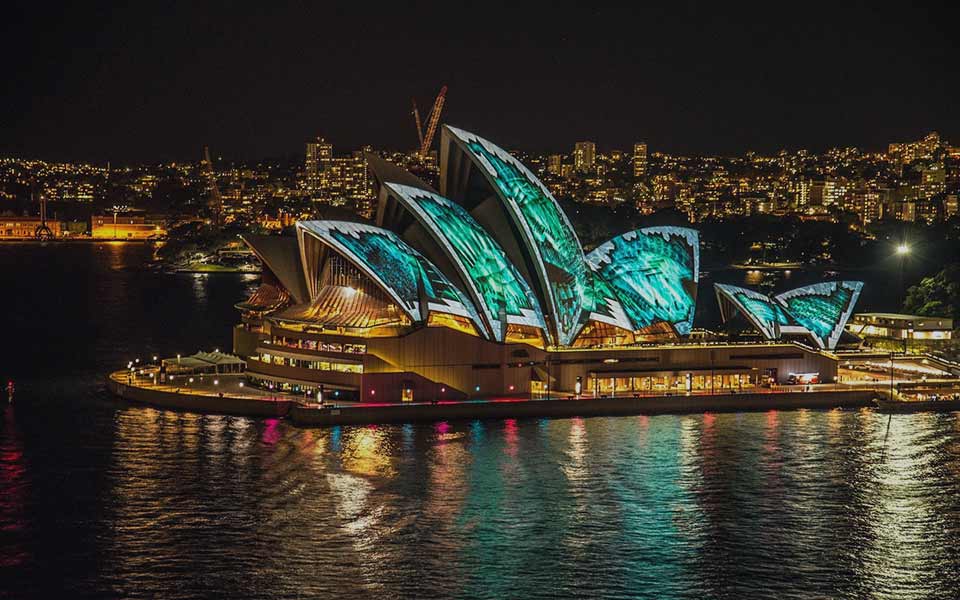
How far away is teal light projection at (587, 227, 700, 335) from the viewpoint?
45.2 metres

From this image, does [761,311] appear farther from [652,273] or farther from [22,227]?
[22,227]

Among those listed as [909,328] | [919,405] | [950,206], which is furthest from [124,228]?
[919,405]

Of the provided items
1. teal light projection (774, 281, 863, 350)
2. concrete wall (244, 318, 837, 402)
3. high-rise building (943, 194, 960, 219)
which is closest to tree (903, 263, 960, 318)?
teal light projection (774, 281, 863, 350)

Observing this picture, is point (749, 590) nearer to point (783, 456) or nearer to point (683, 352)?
point (783, 456)

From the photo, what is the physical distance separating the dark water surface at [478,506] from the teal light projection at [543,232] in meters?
5.53

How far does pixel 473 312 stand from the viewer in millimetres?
40625

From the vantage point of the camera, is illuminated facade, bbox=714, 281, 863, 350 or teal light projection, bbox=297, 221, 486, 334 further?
illuminated facade, bbox=714, 281, 863, 350

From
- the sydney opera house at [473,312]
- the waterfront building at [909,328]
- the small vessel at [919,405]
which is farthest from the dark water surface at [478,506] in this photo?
the waterfront building at [909,328]

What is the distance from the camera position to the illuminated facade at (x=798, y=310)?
4603cm

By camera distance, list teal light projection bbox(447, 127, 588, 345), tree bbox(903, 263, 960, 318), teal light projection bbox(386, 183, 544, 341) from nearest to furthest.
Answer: teal light projection bbox(386, 183, 544, 341), teal light projection bbox(447, 127, 588, 345), tree bbox(903, 263, 960, 318)

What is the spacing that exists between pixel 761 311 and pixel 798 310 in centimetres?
168

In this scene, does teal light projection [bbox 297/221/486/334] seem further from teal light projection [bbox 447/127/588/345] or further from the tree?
the tree

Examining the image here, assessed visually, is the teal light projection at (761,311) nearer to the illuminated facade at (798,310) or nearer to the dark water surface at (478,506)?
the illuminated facade at (798,310)

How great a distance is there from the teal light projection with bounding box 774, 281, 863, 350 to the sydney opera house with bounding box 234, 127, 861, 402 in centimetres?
58
